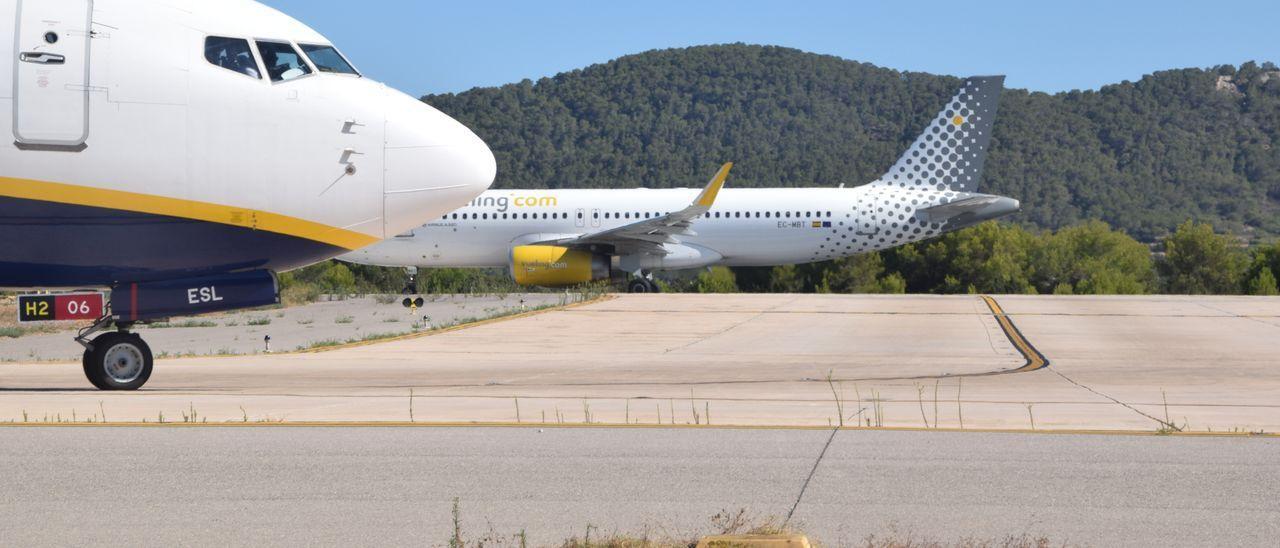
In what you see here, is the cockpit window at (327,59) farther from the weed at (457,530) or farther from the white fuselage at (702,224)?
the white fuselage at (702,224)

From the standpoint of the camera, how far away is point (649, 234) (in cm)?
3700

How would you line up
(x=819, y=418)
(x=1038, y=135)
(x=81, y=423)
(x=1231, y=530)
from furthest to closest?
1. (x=1038, y=135)
2. (x=819, y=418)
3. (x=81, y=423)
4. (x=1231, y=530)

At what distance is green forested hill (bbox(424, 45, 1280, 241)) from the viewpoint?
426 ft

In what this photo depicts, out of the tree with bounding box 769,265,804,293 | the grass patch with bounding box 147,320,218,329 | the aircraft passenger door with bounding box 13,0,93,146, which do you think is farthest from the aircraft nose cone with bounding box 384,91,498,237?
the tree with bounding box 769,265,804,293

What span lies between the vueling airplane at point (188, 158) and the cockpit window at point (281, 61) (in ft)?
0.05

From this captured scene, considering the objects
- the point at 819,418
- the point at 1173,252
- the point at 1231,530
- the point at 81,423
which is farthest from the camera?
the point at 1173,252

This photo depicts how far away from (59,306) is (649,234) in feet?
83.2

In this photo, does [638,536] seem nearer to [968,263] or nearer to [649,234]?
[649,234]

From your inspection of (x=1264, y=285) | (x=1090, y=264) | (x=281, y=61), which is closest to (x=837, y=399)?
(x=281, y=61)

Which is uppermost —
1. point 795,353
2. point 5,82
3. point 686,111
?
point 686,111

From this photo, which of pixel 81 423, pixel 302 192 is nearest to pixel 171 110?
pixel 302 192

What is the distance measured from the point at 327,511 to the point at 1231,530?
486 centimetres

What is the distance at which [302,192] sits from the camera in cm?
1273

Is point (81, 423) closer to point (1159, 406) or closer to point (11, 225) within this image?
point (11, 225)
